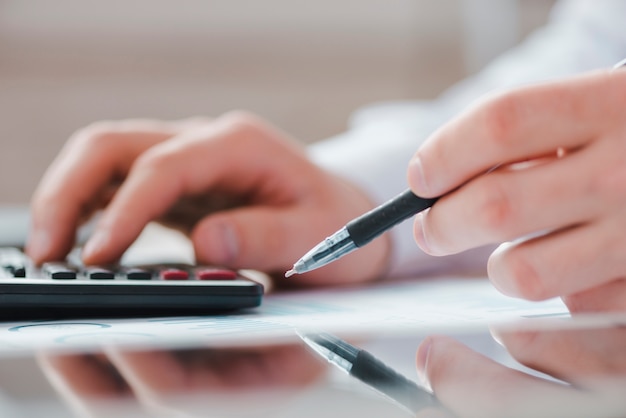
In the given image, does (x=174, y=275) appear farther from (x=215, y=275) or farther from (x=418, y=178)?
(x=418, y=178)

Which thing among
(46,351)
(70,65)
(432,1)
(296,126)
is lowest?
(46,351)

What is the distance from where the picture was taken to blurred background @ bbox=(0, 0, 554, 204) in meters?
1.21

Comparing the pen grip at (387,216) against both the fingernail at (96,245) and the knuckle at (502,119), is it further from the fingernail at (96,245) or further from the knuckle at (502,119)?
the fingernail at (96,245)

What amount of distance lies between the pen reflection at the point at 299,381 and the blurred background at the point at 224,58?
1091mm

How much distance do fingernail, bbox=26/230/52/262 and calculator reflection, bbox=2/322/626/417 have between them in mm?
251

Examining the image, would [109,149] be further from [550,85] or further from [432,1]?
[432,1]

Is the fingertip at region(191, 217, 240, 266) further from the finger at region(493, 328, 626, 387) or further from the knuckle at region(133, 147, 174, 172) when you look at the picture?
the finger at region(493, 328, 626, 387)

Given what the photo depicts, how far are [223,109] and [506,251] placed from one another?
42.2 inches

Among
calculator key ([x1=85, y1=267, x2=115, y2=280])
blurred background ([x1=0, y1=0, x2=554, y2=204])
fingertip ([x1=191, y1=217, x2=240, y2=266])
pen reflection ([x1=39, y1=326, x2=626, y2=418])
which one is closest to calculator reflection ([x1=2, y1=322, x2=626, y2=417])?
pen reflection ([x1=39, y1=326, x2=626, y2=418])

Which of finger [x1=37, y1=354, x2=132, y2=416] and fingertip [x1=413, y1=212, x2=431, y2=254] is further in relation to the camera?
fingertip [x1=413, y1=212, x2=431, y2=254]

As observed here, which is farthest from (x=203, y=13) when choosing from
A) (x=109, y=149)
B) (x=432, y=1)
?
(x=109, y=149)

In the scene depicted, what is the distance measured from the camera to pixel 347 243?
278 millimetres

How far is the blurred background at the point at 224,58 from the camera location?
47.8 inches

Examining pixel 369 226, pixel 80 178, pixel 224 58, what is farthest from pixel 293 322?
pixel 224 58
